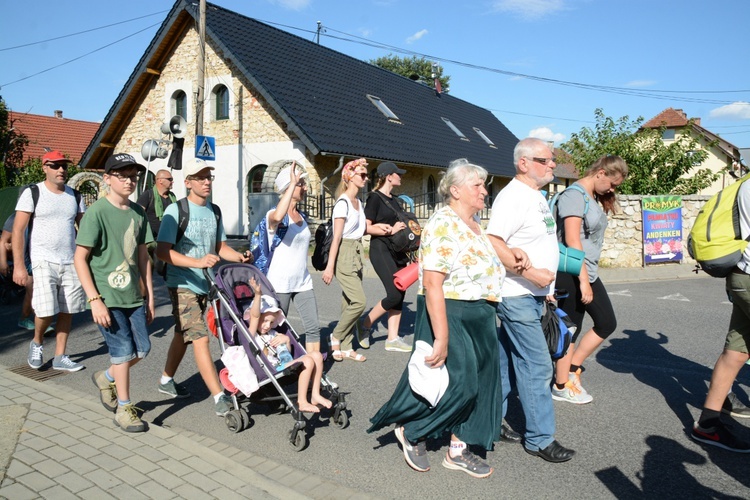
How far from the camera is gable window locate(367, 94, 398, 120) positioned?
24891mm

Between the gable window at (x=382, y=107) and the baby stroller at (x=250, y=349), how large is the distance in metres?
20.7

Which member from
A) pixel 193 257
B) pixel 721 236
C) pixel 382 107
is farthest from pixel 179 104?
pixel 721 236

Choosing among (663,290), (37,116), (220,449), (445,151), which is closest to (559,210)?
(220,449)

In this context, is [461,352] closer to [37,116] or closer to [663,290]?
[663,290]

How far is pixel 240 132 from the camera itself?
69.2 ft

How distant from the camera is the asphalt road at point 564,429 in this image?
360cm

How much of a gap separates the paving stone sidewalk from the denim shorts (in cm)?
55

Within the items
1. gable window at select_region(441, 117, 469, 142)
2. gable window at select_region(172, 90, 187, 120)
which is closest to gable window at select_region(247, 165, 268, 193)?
gable window at select_region(172, 90, 187, 120)

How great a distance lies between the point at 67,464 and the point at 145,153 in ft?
27.2

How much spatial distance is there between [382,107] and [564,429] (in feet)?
72.3

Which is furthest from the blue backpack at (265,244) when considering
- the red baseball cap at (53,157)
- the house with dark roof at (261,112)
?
the house with dark roof at (261,112)

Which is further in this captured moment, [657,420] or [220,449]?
[657,420]

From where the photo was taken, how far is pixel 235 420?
4.45 metres

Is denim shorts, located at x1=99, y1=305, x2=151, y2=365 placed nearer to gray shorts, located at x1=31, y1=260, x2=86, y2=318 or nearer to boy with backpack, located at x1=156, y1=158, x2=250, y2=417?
boy with backpack, located at x1=156, y1=158, x2=250, y2=417
